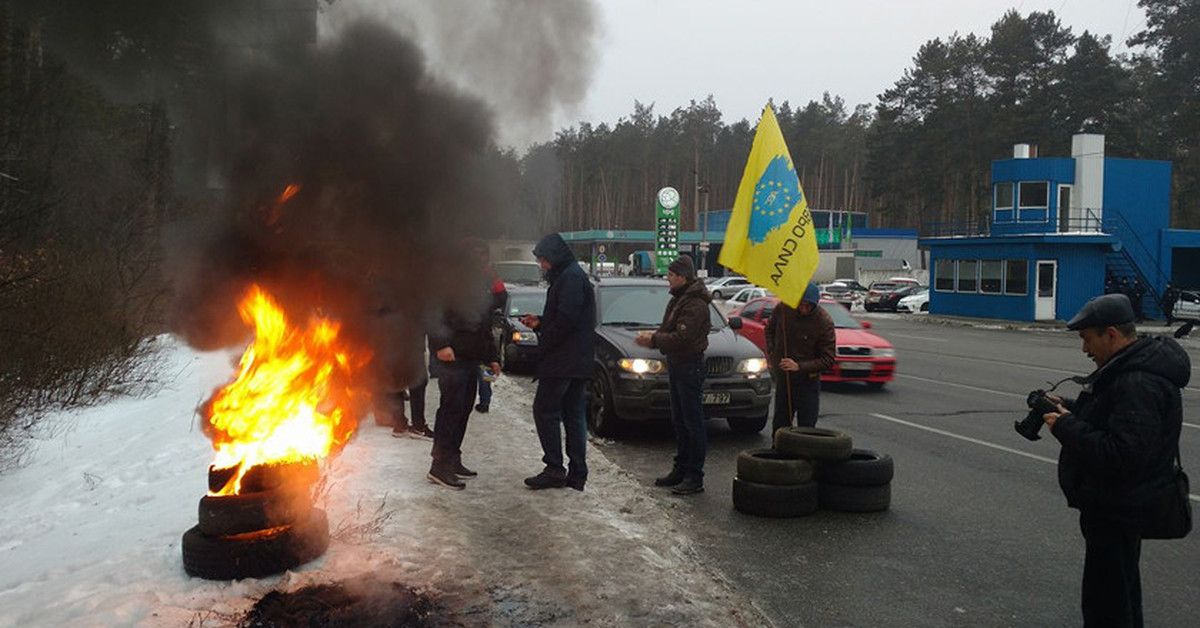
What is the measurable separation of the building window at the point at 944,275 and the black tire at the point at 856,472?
109 feet

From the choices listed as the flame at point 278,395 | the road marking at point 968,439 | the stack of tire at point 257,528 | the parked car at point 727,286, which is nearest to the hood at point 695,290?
the flame at point 278,395

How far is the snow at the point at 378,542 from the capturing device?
3.90 metres

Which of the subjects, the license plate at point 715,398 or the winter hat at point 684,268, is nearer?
the winter hat at point 684,268

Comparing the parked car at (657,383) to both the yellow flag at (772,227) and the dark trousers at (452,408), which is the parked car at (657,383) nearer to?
the yellow flag at (772,227)

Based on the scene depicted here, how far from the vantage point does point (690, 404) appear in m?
6.70

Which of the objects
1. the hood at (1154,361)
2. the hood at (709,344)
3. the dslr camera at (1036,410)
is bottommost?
the hood at (709,344)

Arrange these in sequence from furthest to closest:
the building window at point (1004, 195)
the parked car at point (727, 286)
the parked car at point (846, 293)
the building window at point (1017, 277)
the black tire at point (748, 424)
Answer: the parked car at point (727, 286) → the parked car at point (846, 293) → the building window at point (1004, 195) → the building window at point (1017, 277) → the black tire at point (748, 424)

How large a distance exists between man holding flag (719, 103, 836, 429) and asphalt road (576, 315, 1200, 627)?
1092 millimetres

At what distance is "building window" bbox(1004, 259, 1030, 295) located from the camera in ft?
108

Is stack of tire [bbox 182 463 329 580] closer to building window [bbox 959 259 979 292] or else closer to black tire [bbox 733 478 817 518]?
black tire [bbox 733 478 817 518]

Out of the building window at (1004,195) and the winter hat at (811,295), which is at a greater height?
the building window at (1004,195)

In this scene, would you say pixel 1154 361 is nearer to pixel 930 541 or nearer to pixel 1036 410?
pixel 1036 410

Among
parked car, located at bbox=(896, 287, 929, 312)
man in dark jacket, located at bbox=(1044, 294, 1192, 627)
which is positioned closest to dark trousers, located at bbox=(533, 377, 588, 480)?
man in dark jacket, located at bbox=(1044, 294, 1192, 627)

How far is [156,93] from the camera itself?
4.78 m
